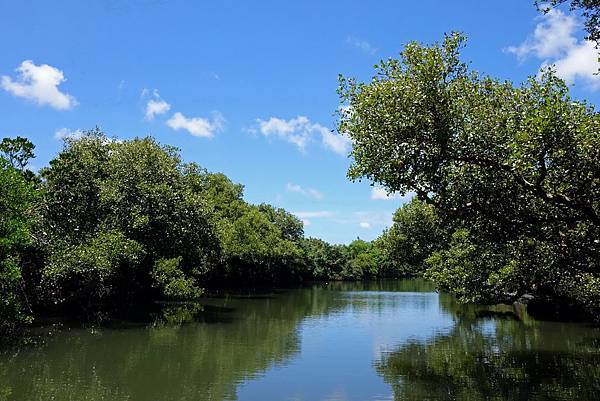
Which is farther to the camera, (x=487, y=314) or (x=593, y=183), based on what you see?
(x=487, y=314)

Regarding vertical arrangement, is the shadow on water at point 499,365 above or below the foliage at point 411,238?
below

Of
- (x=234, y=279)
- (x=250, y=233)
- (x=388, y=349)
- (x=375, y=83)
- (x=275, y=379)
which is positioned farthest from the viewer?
(x=234, y=279)

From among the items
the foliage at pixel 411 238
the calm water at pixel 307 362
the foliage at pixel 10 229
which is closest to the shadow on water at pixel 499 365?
the calm water at pixel 307 362

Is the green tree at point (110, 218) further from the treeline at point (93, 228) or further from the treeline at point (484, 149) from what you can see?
the treeline at point (484, 149)

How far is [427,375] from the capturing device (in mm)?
20188

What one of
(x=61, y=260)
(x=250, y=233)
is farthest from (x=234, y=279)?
(x=61, y=260)

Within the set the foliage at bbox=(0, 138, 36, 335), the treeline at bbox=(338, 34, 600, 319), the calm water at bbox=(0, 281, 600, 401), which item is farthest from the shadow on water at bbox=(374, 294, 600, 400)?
the foliage at bbox=(0, 138, 36, 335)

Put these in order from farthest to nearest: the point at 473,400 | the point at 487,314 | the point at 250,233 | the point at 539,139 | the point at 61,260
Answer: the point at 250,233 < the point at 487,314 < the point at 61,260 < the point at 473,400 < the point at 539,139

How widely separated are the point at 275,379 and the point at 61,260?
1528 cm

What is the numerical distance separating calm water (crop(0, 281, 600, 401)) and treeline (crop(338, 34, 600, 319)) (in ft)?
17.9

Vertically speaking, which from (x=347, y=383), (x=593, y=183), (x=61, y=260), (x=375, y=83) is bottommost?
(x=347, y=383)

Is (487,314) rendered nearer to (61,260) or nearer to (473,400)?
(473,400)

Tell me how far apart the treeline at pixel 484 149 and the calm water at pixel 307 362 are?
5468mm

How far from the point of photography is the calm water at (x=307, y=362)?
17.4 m
